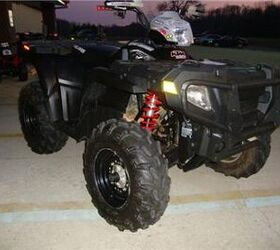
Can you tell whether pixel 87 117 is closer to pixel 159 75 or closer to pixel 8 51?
pixel 159 75

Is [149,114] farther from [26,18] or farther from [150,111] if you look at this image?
[26,18]

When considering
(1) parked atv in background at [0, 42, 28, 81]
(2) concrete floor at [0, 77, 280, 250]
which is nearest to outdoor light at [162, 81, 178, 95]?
(2) concrete floor at [0, 77, 280, 250]

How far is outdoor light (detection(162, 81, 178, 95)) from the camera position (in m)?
3.18

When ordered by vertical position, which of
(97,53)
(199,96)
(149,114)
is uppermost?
(97,53)

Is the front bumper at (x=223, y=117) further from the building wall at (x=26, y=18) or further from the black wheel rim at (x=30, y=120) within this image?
the building wall at (x=26, y=18)

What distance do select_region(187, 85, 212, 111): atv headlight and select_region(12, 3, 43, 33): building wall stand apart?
962 inches

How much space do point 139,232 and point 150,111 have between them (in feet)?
3.64

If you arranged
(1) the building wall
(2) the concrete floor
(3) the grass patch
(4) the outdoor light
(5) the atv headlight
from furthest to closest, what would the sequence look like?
(1) the building wall → (3) the grass patch → (2) the concrete floor → (5) the atv headlight → (4) the outdoor light

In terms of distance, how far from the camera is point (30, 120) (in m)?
5.52

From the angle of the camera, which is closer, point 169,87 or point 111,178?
point 169,87

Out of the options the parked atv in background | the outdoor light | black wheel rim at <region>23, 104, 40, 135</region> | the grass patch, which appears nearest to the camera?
the outdoor light

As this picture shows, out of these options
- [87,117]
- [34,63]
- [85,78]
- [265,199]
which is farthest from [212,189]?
[34,63]

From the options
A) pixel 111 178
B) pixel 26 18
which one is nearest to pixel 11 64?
pixel 111 178

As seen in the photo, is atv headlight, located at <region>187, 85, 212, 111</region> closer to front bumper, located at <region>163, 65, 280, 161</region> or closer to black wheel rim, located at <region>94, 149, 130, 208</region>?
front bumper, located at <region>163, 65, 280, 161</region>
